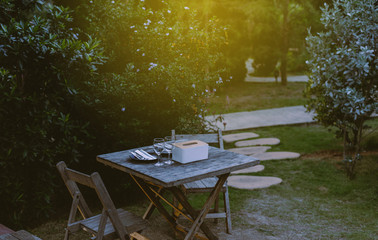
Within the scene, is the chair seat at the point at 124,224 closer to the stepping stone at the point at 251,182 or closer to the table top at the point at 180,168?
the table top at the point at 180,168

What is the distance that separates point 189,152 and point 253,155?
459cm

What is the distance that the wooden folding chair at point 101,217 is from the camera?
2.96m

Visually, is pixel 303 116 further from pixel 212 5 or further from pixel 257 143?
pixel 212 5

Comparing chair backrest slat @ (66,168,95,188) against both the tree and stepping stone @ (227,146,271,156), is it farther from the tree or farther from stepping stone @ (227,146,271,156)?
stepping stone @ (227,146,271,156)

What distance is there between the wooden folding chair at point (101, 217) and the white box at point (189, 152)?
66cm

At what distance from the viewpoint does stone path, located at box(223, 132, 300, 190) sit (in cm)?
624

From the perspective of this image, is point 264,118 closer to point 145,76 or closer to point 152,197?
point 145,76

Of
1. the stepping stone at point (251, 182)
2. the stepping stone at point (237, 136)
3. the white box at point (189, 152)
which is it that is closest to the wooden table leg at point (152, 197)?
the white box at point (189, 152)

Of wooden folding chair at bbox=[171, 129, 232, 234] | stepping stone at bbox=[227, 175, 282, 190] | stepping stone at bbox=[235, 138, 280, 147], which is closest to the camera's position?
wooden folding chair at bbox=[171, 129, 232, 234]

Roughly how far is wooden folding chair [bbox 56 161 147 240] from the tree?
155 inches

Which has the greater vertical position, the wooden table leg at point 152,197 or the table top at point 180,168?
the table top at point 180,168

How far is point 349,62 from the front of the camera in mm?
5945

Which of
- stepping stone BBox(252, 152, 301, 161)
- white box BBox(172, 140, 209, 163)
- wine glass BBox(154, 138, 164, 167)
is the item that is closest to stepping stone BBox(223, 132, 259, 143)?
stepping stone BBox(252, 152, 301, 161)

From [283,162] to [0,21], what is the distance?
17.7 ft
